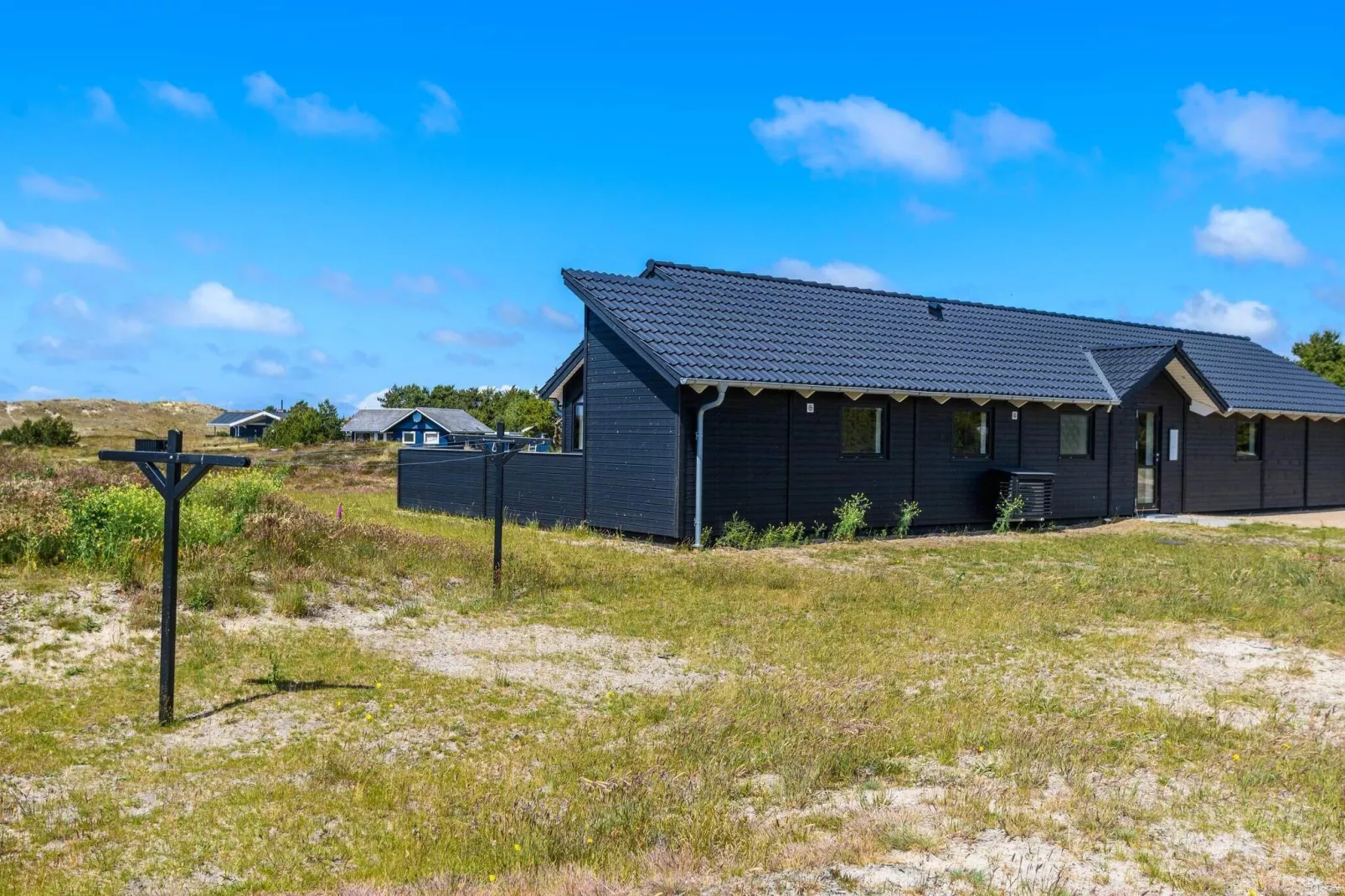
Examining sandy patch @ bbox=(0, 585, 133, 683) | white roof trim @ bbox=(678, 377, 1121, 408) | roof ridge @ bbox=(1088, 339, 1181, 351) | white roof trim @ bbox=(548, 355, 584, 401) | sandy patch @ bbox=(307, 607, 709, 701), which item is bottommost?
sandy patch @ bbox=(307, 607, 709, 701)

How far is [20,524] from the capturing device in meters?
11.5

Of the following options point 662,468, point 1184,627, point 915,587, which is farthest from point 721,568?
point 1184,627

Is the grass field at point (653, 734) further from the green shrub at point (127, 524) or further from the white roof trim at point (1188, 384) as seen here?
the white roof trim at point (1188, 384)

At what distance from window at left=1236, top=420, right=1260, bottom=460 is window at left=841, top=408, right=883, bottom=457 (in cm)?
1339

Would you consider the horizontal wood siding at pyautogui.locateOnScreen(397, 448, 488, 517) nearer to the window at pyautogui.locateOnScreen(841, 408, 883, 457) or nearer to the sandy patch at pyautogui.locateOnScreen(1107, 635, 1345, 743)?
the window at pyautogui.locateOnScreen(841, 408, 883, 457)

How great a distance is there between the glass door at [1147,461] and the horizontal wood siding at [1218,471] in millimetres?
1238

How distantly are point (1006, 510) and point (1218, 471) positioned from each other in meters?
9.01

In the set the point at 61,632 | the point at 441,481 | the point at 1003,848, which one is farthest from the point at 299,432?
the point at 1003,848

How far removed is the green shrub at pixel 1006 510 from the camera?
21.2m

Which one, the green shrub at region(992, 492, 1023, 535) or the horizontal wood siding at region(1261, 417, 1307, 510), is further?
the horizontal wood siding at region(1261, 417, 1307, 510)

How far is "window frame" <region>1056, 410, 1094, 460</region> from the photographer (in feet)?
75.7

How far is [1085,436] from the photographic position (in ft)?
78.1

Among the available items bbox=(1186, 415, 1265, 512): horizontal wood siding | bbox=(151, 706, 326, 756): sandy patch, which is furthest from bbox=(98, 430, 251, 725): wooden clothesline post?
bbox=(1186, 415, 1265, 512): horizontal wood siding

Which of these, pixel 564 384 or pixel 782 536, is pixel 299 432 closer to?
pixel 564 384
